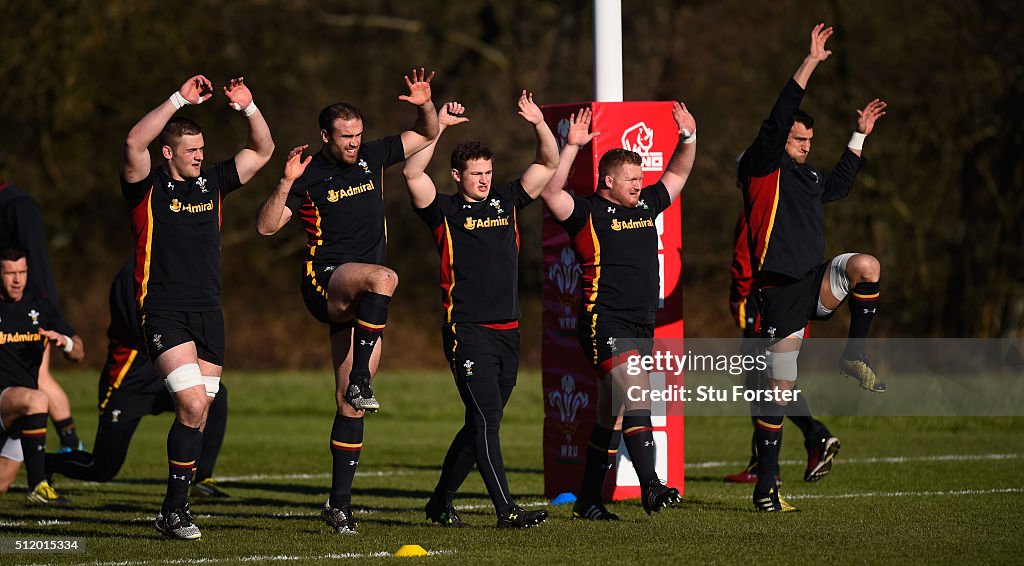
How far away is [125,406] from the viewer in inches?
408

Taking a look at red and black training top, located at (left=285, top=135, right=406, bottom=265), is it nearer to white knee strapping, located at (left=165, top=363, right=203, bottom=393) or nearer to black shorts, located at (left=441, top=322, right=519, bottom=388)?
black shorts, located at (left=441, top=322, right=519, bottom=388)

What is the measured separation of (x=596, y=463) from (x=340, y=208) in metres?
2.22

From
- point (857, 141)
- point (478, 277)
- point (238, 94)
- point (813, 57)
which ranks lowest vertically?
point (478, 277)

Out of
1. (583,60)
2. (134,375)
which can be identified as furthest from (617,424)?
(583,60)

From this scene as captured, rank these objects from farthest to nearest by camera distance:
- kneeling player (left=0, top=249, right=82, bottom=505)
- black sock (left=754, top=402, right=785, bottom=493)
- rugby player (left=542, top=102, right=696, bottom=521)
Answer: kneeling player (left=0, top=249, right=82, bottom=505), black sock (left=754, top=402, right=785, bottom=493), rugby player (left=542, top=102, right=696, bottom=521)

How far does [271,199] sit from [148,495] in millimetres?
3610

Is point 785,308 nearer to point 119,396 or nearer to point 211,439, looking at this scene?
point 211,439

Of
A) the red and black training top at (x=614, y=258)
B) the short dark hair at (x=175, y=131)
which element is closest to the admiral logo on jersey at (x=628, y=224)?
the red and black training top at (x=614, y=258)

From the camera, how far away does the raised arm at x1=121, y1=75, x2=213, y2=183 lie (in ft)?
26.0

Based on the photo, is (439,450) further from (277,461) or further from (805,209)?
(805,209)

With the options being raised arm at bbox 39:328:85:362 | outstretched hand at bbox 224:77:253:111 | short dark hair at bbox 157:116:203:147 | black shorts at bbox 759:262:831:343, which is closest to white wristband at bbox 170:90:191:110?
short dark hair at bbox 157:116:203:147

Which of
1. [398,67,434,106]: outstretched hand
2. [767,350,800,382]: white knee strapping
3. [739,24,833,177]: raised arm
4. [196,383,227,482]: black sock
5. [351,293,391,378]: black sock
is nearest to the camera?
[351,293,391,378]: black sock

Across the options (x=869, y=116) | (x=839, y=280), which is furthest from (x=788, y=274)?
(x=869, y=116)

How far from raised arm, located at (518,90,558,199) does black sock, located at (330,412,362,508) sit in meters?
1.74
